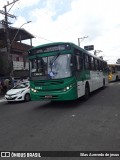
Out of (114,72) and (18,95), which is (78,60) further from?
(114,72)

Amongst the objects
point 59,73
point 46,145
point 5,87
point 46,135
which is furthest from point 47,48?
point 5,87

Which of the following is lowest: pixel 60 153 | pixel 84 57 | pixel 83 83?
pixel 60 153

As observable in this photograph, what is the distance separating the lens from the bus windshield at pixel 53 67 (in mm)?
12008

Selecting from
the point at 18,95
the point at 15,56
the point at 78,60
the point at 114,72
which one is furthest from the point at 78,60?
the point at 15,56

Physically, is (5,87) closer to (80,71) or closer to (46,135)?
(80,71)

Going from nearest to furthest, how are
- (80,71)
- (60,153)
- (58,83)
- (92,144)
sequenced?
(60,153) → (92,144) → (58,83) → (80,71)

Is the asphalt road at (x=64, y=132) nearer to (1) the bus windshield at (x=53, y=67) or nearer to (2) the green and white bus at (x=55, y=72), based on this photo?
(2) the green and white bus at (x=55, y=72)

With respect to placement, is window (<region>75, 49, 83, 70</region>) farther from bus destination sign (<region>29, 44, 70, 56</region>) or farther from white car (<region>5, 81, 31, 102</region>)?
white car (<region>5, 81, 31, 102</region>)

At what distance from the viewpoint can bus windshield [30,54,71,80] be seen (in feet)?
39.4

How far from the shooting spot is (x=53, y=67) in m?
12.1

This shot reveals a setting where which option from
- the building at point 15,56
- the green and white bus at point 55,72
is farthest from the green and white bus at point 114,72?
the green and white bus at point 55,72

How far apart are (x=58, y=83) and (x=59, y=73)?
482mm

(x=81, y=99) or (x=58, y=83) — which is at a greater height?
(x=58, y=83)

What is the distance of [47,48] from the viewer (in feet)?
41.1
